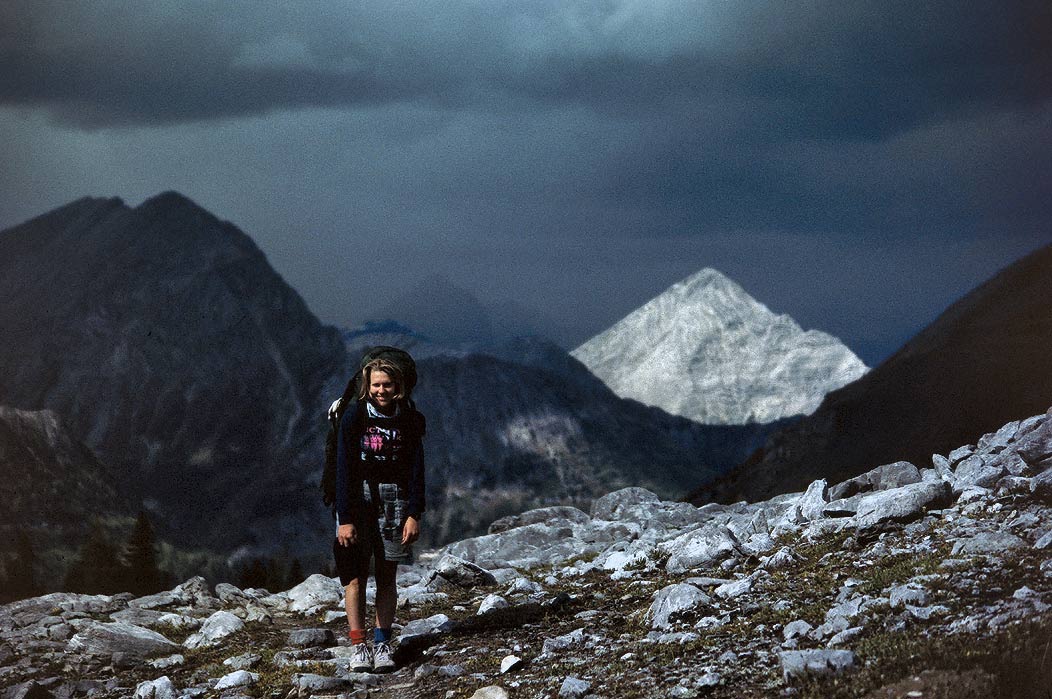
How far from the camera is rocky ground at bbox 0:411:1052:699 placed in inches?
322

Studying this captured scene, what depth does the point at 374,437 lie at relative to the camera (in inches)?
451

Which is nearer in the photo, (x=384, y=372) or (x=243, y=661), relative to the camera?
(x=384, y=372)

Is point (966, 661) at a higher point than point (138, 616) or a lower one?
lower

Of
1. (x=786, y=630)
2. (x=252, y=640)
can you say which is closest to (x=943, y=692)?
(x=786, y=630)

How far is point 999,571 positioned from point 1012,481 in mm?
4880

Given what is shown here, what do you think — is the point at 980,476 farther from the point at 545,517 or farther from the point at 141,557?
the point at 141,557

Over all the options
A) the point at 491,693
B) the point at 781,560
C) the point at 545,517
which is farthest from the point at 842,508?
the point at 545,517

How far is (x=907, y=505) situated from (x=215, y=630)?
11.5 m

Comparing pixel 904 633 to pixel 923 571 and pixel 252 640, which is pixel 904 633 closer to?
pixel 923 571

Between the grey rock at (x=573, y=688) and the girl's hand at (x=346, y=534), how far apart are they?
3.57 metres

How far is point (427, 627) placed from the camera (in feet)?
45.1

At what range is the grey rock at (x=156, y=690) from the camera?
11.3 m

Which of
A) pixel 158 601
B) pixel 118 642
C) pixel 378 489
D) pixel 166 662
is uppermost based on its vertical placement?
pixel 378 489

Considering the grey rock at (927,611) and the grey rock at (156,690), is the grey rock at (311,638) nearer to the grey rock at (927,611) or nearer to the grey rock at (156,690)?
the grey rock at (156,690)
